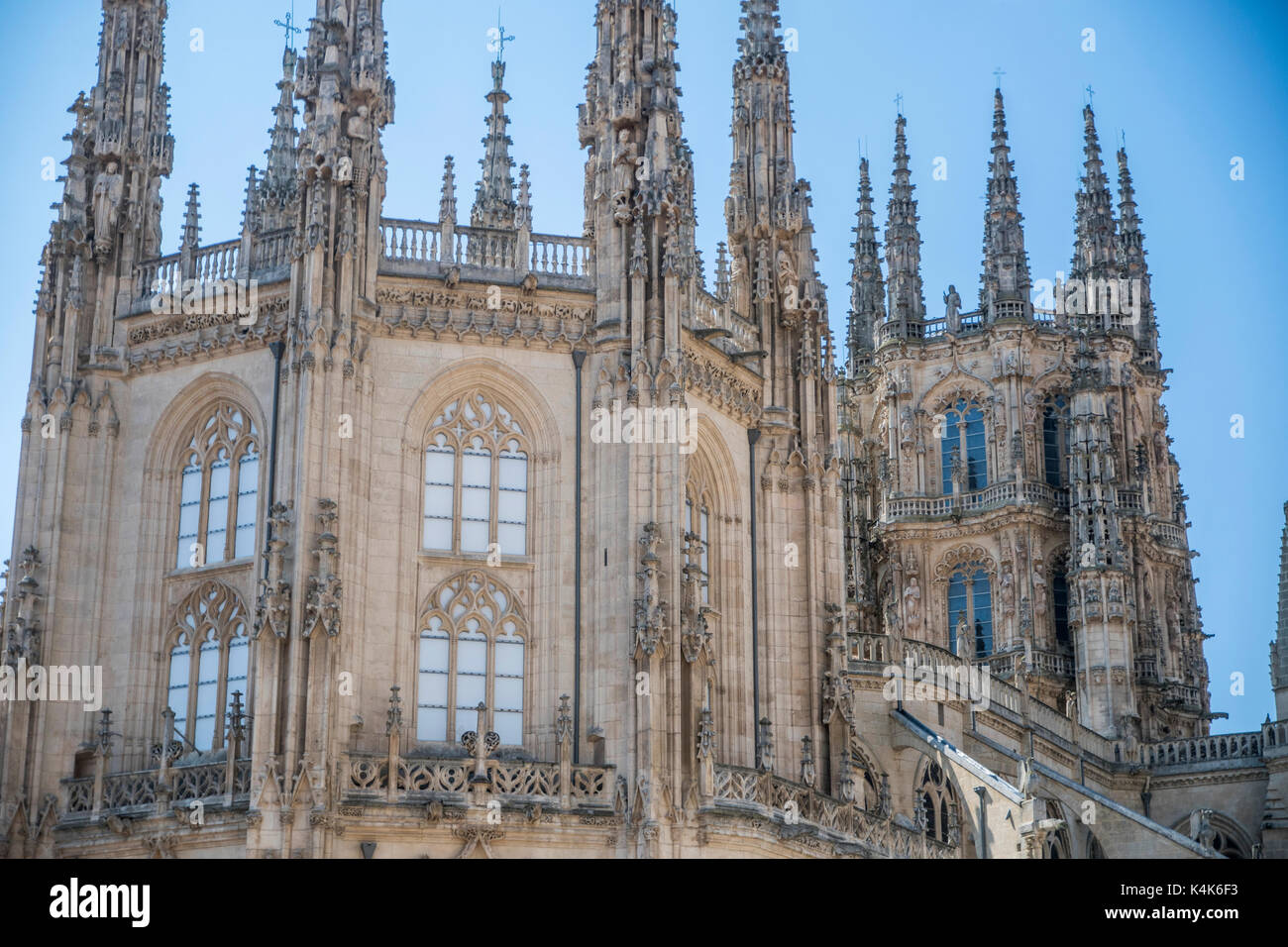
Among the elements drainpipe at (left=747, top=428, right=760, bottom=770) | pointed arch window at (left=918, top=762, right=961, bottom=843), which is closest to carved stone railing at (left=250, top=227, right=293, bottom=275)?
drainpipe at (left=747, top=428, right=760, bottom=770)

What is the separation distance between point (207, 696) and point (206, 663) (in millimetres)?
703

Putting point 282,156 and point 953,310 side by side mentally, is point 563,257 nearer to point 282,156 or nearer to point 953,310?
point 282,156

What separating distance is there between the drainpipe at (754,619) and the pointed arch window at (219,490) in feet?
35.0

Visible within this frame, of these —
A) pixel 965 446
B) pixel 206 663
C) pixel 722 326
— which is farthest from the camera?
pixel 965 446

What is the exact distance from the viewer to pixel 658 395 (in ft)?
124

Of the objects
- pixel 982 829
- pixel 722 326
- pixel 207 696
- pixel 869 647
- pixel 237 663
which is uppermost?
pixel 722 326

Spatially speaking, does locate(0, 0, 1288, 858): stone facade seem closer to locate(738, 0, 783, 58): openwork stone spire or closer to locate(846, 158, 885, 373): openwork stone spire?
locate(738, 0, 783, 58): openwork stone spire

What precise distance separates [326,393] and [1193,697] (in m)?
45.1

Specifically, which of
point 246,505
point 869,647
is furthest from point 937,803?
point 246,505

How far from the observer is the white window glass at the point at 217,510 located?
3825 cm

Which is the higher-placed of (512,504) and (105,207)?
(105,207)

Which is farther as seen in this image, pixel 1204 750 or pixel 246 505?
pixel 1204 750

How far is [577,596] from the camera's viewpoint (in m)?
37.4

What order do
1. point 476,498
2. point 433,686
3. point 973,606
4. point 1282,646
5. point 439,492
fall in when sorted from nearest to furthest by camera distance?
point 433,686 < point 439,492 < point 476,498 < point 1282,646 < point 973,606
